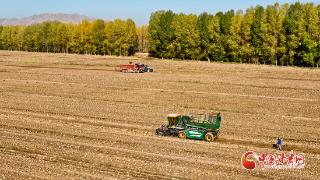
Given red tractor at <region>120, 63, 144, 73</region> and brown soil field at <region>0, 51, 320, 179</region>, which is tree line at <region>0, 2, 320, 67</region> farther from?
red tractor at <region>120, 63, 144, 73</region>

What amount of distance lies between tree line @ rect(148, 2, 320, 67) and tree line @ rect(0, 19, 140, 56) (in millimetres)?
11840

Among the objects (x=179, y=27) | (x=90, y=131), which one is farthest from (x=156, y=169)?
(x=179, y=27)

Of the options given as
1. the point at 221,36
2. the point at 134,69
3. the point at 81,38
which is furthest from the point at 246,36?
the point at 81,38

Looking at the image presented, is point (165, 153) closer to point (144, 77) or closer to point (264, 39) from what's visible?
point (144, 77)

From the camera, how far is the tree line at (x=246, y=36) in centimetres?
8100

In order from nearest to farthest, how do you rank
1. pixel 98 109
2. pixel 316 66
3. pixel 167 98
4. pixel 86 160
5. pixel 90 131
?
1. pixel 86 160
2. pixel 90 131
3. pixel 98 109
4. pixel 167 98
5. pixel 316 66

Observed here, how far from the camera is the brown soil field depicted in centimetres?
2259

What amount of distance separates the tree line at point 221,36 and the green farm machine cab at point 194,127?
55023 mm

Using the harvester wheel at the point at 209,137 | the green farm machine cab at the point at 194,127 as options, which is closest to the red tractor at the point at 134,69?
the green farm machine cab at the point at 194,127

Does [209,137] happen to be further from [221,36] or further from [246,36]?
[221,36]

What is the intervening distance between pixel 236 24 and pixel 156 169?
71623 millimetres

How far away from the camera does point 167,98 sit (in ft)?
144

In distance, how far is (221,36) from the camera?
302 feet

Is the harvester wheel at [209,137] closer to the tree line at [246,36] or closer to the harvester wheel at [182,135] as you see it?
the harvester wheel at [182,135]
